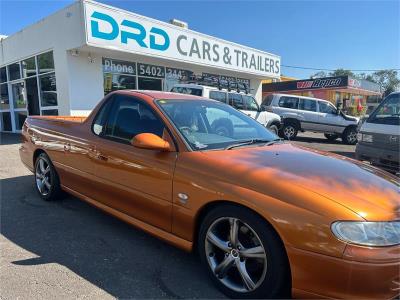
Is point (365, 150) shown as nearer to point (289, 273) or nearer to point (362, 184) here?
point (362, 184)

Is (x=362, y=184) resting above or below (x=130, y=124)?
below

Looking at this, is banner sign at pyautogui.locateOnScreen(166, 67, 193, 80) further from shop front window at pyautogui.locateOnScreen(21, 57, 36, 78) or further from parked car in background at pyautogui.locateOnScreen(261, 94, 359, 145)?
shop front window at pyautogui.locateOnScreen(21, 57, 36, 78)

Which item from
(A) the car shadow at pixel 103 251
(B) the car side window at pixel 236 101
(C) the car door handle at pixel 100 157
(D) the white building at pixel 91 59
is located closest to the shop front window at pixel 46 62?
(D) the white building at pixel 91 59

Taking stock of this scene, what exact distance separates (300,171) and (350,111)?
34.7 m

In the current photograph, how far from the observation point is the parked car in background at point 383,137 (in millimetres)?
6258

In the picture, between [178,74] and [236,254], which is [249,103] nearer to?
[178,74]

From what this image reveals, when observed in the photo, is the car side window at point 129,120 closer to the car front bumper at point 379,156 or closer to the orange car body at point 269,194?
the orange car body at point 269,194

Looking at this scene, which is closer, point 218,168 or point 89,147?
point 218,168

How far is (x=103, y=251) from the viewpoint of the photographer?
11.4 feet

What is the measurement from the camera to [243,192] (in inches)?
101

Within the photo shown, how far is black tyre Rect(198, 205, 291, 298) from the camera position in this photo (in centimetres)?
243

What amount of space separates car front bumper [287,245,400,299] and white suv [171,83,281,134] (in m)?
8.98

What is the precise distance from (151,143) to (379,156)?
507 cm

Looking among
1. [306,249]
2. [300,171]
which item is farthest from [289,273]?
[300,171]
